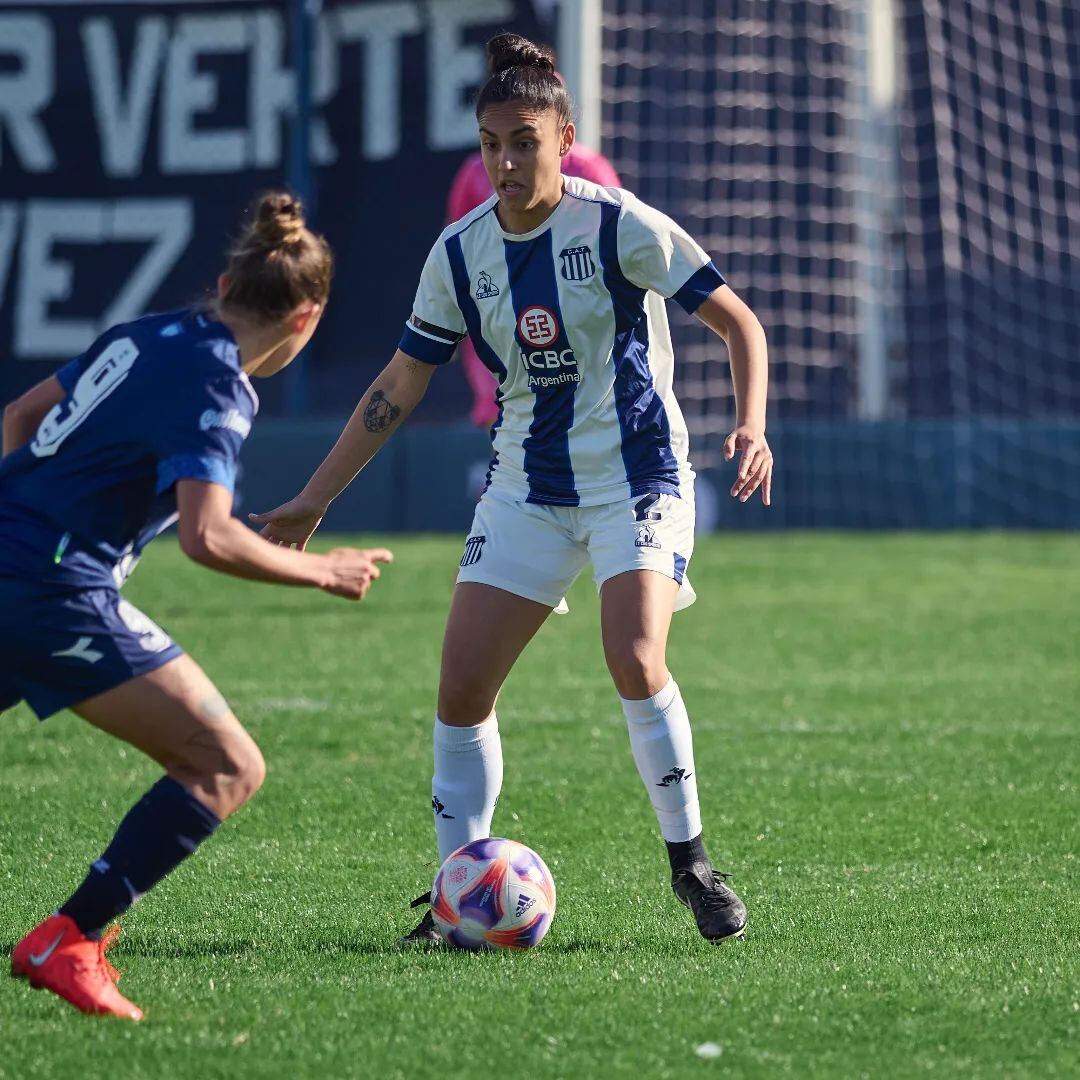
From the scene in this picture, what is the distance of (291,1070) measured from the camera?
3.23 meters

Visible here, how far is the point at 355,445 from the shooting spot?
15.1 ft

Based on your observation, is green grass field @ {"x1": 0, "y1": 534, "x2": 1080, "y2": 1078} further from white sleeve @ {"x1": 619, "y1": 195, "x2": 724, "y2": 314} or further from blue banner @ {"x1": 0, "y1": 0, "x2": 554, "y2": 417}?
blue banner @ {"x1": 0, "y1": 0, "x2": 554, "y2": 417}

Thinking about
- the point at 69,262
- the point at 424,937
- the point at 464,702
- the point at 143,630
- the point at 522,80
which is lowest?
the point at 69,262

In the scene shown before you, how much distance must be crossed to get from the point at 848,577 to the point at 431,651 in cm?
435

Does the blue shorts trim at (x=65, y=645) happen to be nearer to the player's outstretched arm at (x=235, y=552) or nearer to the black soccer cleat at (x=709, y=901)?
the player's outstretched arm at (x=235, y=552)

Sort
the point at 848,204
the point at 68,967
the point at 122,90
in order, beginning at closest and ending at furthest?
1. the point at 68,967
2. the point at 848,204
3. the point at 122,90

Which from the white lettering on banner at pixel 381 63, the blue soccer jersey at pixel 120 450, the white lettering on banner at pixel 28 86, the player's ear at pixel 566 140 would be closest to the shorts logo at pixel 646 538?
the player's ear at pixel 566 140

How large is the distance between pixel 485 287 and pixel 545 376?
0.27 m

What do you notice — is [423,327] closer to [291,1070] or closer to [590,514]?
[590,514]

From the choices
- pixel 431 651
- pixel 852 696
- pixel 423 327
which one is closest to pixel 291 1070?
pixel 423 327

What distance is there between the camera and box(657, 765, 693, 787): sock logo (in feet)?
14.4

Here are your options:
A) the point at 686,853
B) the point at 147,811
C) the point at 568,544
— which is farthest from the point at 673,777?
the point at 147,811

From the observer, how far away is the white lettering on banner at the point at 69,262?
18.2 m

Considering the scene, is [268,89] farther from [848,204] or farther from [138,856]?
[138,856]
